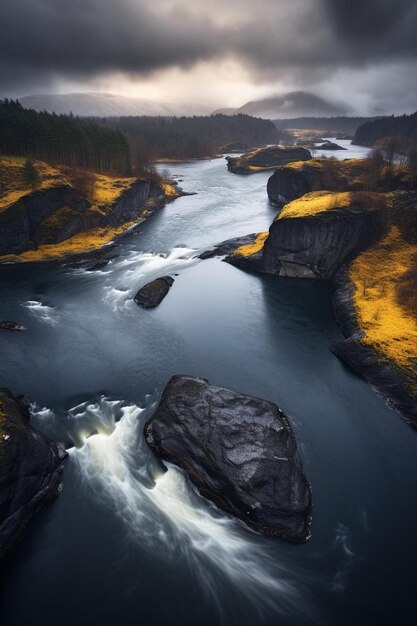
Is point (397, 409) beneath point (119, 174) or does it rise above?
beneath

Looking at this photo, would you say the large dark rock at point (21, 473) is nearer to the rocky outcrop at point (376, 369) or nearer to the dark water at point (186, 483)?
the dark water at point (186, 483)

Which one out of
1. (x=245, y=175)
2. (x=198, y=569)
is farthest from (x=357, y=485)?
(x=245, y=175)

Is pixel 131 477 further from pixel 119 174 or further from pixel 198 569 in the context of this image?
pixel 119 174

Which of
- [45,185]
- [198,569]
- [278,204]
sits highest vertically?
[45,185]

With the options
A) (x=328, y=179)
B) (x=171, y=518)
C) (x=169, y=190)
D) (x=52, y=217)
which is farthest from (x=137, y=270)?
(x=169, y=190)

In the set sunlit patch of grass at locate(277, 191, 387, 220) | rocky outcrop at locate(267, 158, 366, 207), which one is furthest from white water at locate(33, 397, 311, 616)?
rocky outcrop at locate(267, 158, 366, 207)

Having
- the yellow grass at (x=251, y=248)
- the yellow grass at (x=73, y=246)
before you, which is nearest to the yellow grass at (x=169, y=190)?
the yellow grass at (x=73, y=246)

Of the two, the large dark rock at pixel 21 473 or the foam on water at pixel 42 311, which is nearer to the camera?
the large dark rock at pixel 21 473

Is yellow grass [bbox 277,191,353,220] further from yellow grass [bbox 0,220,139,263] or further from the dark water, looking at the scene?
yellow grass [bbox 0,220,139,263]
